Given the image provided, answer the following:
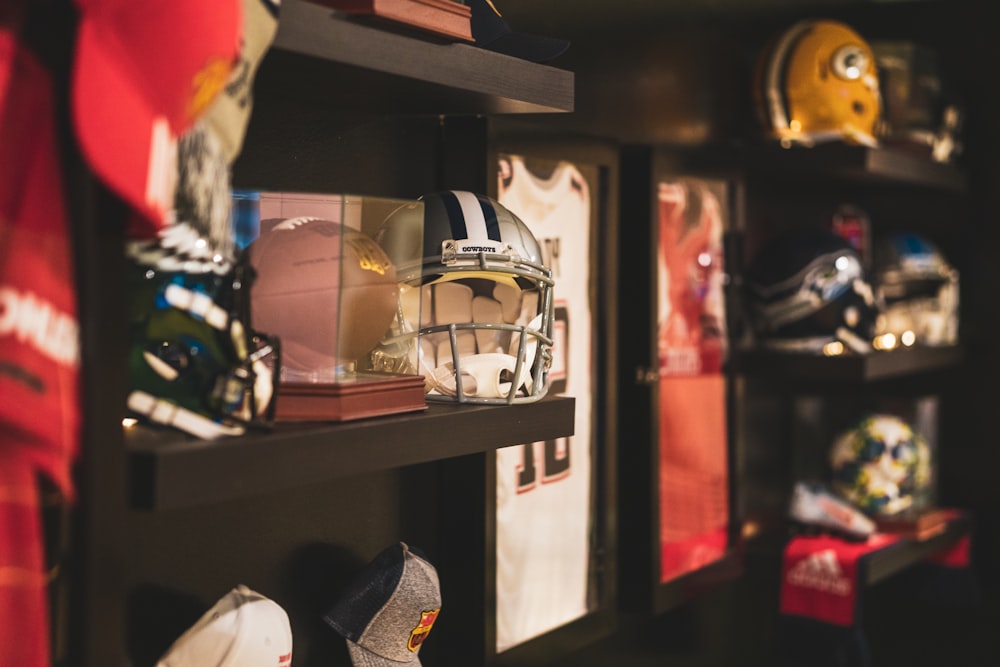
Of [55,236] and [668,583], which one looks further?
[668,583]

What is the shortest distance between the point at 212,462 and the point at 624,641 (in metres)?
1.39

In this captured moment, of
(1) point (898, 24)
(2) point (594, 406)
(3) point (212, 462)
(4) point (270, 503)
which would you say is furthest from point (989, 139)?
(3) point (212, 462)

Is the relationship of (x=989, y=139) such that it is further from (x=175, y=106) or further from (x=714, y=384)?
(x=175, y=106)

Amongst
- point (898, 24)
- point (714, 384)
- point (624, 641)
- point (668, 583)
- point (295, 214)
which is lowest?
point (624, 641)

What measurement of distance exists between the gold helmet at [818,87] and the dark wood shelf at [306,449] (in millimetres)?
1129

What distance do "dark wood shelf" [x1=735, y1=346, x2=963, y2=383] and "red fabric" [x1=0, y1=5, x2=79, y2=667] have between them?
1.58 m

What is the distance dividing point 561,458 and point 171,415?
3.03 feet

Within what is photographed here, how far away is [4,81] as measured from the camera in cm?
77

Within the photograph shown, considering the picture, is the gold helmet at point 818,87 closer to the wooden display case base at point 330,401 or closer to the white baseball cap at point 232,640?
the wooden display case base at point 330,401

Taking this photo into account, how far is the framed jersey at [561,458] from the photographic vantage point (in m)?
1.66

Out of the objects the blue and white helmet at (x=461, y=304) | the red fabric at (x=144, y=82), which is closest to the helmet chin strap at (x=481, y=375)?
the blue and white helmet at (x=461, y=304)

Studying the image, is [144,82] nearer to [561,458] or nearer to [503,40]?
[503,40]

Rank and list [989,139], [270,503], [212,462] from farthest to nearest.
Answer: [989,139]
[270,503]
[212,462]

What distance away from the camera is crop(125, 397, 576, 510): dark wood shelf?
2.85 feet
